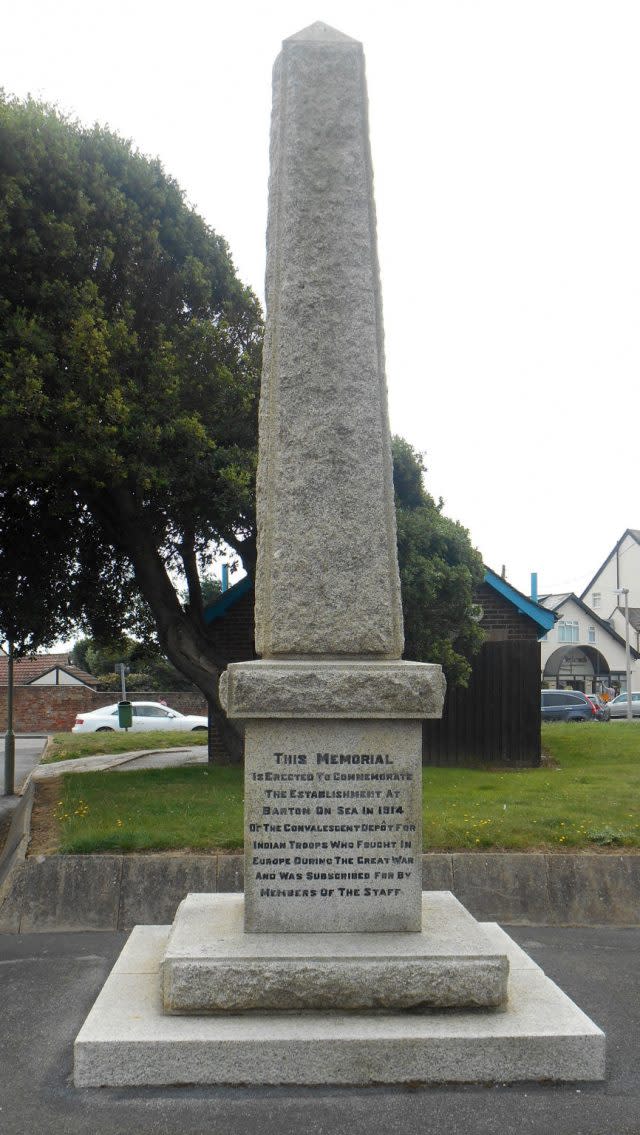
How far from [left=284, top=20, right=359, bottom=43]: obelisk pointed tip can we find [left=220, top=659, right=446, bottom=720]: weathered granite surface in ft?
11.7

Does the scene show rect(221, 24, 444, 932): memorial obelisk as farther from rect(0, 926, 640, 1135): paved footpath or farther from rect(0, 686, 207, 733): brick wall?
rect(0, 686, 207, 733): brick wall

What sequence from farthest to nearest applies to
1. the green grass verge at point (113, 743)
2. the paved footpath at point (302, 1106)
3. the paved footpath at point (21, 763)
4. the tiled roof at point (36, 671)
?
the tiled roof at point (36, 671) → the green grass verge at point (113, 743) → the paved footpath at point (21, 763) → the paved footpath at point (302, 1106)

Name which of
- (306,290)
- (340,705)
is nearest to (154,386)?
(306,290)

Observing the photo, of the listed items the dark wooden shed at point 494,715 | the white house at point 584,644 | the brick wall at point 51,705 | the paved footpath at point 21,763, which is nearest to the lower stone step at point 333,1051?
the paved footpath at point 21,763

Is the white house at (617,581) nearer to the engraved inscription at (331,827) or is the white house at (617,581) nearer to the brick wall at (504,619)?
the brick wall at (504,619)

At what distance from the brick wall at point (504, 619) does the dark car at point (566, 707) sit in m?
17.9

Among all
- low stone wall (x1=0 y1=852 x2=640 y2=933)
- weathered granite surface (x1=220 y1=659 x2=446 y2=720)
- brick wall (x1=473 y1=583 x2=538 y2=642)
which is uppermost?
brick wall (x1=473 y1=583 x2=538 y2=642)

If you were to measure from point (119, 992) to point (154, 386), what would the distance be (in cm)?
936

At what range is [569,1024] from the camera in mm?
4105

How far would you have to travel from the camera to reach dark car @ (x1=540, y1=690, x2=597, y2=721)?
117 ft

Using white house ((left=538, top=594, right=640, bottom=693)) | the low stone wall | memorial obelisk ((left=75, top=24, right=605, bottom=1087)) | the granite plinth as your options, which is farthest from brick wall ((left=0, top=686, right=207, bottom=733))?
the granite plinth

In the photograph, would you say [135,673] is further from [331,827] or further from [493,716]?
[331,827]

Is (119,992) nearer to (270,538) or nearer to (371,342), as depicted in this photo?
(270,538)

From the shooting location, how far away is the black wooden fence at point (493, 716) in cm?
1675
